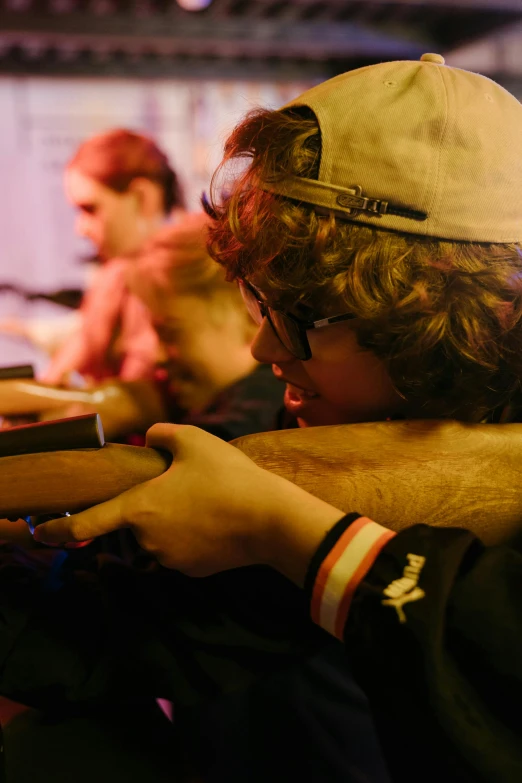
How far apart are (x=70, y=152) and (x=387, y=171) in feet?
7.42

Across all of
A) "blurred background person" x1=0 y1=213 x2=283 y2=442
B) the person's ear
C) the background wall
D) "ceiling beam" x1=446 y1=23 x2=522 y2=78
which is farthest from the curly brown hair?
"ceiling beam" x1=446 y1=23 x2=522 y2=78

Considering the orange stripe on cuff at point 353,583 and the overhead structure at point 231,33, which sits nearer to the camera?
the orange stripe on cuff at point 353,583

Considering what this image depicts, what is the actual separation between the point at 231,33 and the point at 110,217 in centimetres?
79

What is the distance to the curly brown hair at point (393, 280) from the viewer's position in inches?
27.6

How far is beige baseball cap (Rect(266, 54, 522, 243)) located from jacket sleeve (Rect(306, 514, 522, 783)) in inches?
13.0

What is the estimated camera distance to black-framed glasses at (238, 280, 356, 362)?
754mm

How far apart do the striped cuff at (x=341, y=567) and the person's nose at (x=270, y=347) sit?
0.30 metres

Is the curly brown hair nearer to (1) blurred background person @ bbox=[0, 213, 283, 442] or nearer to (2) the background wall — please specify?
(1) blurred background person @ bbox=[0, 213, 283, 442]

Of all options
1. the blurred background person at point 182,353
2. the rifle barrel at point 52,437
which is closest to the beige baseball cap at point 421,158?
the rifle barrel at point 52,437

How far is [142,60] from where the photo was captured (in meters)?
2.45

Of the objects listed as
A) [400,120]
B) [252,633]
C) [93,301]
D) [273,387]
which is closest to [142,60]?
[93,301]

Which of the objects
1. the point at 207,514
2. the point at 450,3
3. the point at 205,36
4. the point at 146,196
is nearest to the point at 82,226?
the point at 146,196

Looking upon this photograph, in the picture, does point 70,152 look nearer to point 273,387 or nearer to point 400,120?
point 273,387

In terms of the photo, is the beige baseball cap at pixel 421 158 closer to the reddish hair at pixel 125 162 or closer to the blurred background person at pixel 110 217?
the blurred background person at pixel 110 217
